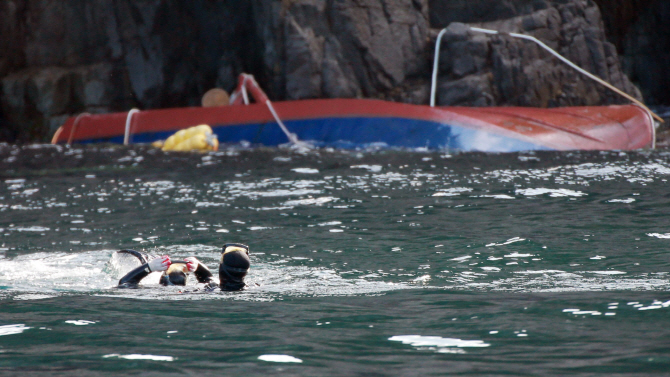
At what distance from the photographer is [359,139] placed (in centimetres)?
1138

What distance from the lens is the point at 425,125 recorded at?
36.0 feet

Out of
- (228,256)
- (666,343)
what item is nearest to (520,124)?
(228,256)

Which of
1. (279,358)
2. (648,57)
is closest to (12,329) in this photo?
(279,358)

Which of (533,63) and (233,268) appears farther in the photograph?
(533,63)

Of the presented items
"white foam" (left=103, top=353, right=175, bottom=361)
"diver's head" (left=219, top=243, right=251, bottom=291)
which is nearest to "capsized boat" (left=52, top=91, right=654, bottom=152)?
"diver's head" (left=219, top=243, right=251, bottom=291)

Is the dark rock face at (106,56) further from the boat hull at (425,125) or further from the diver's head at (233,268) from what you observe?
the diver's head at (233,268)

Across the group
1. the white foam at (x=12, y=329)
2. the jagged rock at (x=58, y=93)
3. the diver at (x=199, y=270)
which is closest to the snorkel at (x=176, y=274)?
the diver at (x=199, y=270)

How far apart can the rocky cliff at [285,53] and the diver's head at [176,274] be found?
9.60 m

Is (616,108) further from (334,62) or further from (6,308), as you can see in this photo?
(6,308)

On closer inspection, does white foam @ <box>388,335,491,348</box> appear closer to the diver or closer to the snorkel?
the diver

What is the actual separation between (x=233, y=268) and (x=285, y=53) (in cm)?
1049

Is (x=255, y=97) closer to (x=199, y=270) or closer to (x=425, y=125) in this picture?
(x=425, y=125)

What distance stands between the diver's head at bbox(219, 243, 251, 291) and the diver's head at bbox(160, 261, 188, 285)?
286mm

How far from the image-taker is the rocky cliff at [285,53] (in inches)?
529
